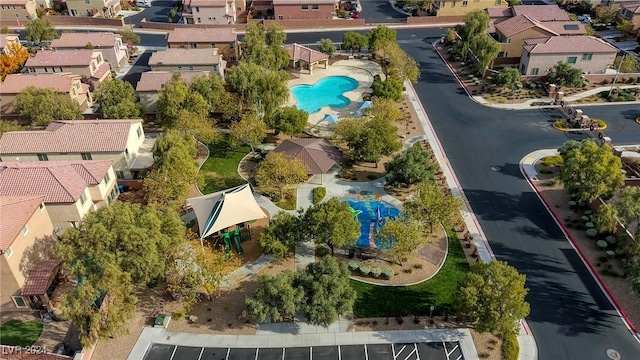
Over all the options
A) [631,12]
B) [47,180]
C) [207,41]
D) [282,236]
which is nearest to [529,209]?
[282,236]

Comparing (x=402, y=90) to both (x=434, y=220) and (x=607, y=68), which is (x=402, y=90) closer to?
(x=434, y=220)

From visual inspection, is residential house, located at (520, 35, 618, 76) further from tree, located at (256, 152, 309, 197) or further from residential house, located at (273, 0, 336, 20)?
tree, located at (256, 152, 309, 197)

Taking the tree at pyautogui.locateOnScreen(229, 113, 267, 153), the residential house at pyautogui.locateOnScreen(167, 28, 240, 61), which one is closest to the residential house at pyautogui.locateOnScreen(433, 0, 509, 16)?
the residential house at pyautogui.locateOnScreen(167, 28, 240, 61)

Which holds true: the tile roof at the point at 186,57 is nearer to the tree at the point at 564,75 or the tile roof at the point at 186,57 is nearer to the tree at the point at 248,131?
the tree at the point at 248,131

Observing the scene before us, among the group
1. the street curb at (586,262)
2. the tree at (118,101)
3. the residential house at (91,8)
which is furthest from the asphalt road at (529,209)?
the residential house at (91,8)

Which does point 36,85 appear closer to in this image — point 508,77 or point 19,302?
point 19,302

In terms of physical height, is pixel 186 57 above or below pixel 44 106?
above

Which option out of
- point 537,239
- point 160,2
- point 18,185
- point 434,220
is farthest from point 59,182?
point 160,2
